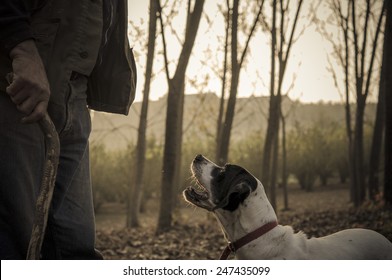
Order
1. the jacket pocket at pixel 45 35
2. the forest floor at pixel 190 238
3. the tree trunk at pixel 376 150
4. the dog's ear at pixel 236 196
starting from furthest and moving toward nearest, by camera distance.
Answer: the tree trunk at pixel 376 150 < the forest floor at pixel 190 238 < the dog's ear at pixel 236 196 < the jacket pocket at pixel 45 35

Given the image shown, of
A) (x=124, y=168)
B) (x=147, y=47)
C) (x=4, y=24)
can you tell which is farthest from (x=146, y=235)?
(x=124, y=168)

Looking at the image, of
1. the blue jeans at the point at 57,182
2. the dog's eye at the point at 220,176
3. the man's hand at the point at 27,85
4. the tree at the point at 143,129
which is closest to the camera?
the man's hand at the point at 27,85

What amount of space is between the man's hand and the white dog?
163cm

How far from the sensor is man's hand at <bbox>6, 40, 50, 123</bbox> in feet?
5.41

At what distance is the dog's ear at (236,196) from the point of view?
2.99 meters

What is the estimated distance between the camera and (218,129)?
13.9m

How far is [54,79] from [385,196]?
890 centimetres

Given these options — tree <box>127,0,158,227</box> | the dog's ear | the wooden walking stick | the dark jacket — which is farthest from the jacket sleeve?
tree <box>127,0,158,227</box>

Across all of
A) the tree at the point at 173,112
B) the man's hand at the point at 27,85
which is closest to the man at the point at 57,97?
the man's hand at the point at 27,85

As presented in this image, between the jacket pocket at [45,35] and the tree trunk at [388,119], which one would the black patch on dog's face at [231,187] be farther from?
the tree trunk at [388,119]

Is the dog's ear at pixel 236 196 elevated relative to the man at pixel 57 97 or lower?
lower

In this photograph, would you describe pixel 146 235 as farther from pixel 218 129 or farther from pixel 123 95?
pixel 123 95
